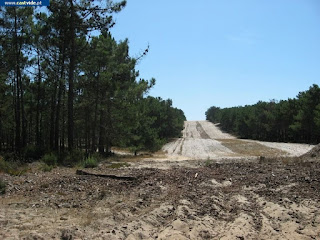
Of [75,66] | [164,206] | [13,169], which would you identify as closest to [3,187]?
[13,169]

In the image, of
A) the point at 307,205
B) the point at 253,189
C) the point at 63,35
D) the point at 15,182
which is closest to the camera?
the point at 307,205

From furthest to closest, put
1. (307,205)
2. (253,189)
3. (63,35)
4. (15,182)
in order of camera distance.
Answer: (63,35) < (15,182) < (253,189) < (307,205)

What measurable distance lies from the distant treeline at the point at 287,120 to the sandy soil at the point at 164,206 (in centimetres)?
4379

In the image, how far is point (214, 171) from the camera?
36.3 feet

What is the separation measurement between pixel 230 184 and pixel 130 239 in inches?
184

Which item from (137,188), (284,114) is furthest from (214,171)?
(284,114)

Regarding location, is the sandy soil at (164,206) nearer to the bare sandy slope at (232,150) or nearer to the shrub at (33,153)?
the bare sandy slope at (232,150)

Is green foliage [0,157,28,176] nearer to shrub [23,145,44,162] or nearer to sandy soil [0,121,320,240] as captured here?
sandy soil [0,121,320,240]

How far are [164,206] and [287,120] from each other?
206ft

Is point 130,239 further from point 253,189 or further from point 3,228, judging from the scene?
point 253,189

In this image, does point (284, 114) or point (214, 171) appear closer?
point (214, 171)

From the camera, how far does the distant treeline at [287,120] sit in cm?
5359

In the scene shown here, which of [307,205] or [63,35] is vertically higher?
[63,35]

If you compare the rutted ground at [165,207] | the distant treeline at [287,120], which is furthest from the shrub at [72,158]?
the distant treeline at [287,120]
